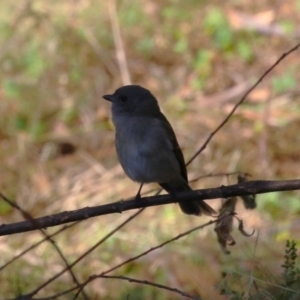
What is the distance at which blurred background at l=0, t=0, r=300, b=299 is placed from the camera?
551 cm

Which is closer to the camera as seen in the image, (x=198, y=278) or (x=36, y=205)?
(x=198, y=278)

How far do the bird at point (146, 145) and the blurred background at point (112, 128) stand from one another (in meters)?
0.80

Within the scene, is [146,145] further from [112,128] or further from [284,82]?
[284,82]

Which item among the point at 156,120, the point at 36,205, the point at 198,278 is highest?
the point at 36,205

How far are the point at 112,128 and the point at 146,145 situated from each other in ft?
12.3

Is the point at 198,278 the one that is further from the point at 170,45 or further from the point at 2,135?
the point at 170,45

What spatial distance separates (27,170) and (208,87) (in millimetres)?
2523

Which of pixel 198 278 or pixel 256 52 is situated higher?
pixel 256 52

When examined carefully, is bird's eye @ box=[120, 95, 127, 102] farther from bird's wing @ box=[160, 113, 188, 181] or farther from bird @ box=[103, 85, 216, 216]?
bird's wing @ box=[160, 113, 188, 181]

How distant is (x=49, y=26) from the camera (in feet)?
28.9

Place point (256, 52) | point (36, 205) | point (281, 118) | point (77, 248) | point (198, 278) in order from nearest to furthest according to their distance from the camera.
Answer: point (198, 278) → point (77, 248) → point (36, 205) → point (281, 118) → point (256, 52)

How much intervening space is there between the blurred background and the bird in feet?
2.64

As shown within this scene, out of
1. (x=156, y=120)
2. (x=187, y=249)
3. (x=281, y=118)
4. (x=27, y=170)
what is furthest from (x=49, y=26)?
(x=156, y=120)

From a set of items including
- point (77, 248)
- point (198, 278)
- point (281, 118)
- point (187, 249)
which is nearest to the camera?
point (198, 278)
